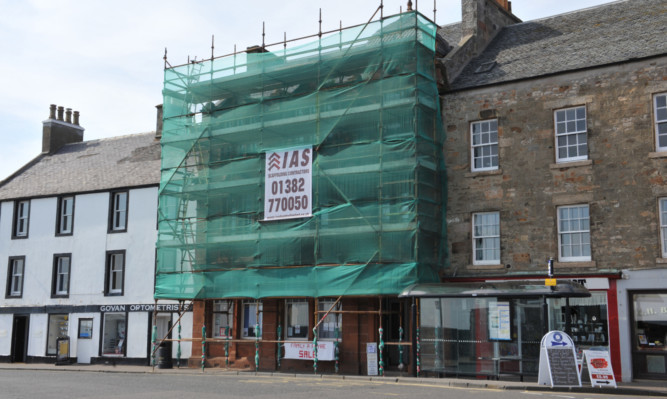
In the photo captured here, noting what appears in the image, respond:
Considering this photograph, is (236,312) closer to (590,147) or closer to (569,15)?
(590,147)

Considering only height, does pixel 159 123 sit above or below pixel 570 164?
above

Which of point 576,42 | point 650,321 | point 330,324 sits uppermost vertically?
point 576,42

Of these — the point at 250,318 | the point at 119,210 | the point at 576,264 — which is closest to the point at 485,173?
the point at 576,264

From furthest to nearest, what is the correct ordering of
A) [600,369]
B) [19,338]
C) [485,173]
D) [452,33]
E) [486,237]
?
[19,338] < [452,33] < [485,173] < [486,237] < [600,369]

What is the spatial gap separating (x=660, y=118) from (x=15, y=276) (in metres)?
29.3

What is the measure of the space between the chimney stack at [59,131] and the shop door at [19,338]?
999cm

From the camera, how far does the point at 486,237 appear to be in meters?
23.9

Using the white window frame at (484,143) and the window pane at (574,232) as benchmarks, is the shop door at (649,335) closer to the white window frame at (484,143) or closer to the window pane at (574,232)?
the window pane at (574,232)

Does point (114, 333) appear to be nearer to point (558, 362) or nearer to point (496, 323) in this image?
point (496, 323)

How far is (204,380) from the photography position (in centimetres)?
2108

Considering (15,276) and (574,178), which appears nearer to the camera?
(574,178)

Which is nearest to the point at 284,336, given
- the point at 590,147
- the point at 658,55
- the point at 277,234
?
the point at 277,234

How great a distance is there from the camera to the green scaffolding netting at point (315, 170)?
2384 centimetres

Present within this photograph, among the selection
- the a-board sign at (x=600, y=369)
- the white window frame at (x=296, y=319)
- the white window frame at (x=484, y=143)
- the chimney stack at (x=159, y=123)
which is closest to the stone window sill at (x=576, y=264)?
the white window frame at (x=484, y=143)
